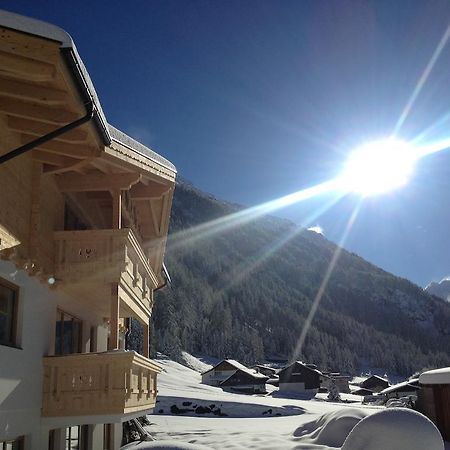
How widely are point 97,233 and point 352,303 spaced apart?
627 feet

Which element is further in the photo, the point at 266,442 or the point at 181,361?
the point at 181,361

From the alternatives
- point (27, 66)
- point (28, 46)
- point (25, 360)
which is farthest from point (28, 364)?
point (28, 46)

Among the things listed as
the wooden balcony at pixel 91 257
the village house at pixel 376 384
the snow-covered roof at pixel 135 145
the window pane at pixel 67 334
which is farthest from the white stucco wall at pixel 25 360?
the village house at pixel 376 384

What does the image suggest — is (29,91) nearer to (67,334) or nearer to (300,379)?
(67,334)

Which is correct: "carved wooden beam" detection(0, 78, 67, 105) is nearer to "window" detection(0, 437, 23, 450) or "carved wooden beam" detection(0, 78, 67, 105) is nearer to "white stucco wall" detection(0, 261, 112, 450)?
"white stucco wall" detection(0, 261, 112, 450)

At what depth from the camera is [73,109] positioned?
751 cm

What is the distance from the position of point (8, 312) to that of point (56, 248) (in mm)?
1774

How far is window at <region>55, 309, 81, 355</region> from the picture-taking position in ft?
36.7

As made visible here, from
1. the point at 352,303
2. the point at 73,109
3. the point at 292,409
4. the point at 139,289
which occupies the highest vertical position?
the point at 352,303

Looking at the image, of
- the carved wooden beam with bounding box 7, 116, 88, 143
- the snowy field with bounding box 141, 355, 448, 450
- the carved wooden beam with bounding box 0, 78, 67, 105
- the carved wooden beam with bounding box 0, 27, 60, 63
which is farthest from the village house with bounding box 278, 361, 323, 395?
the carved wooden beam with bounding box 0, 27, 60, 63

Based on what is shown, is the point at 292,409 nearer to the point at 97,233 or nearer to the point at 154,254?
the point at 154,254

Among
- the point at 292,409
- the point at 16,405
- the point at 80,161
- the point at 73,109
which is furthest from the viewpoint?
the point at 292,409

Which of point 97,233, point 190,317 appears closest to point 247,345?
point 190,317

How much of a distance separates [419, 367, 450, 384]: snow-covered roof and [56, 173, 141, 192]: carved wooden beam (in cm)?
986
